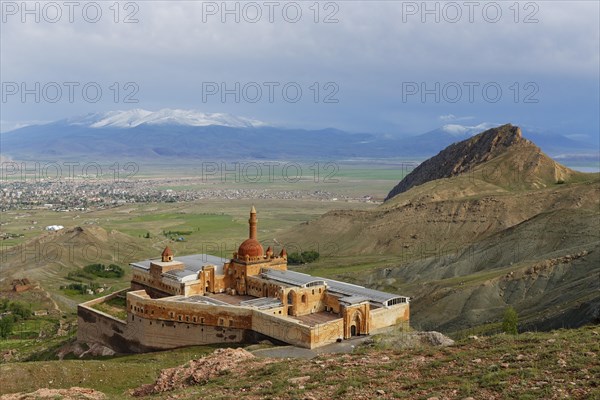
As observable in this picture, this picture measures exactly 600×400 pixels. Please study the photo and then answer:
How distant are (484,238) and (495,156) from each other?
135ft

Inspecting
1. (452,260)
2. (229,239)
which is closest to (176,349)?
(452,260)

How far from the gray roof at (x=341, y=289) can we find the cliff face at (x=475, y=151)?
78.8m

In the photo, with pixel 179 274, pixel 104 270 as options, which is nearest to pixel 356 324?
pixel 179 274

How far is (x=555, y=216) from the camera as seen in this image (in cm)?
7356

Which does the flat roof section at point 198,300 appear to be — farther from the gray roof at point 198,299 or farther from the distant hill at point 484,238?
the distant hill at point 484,238

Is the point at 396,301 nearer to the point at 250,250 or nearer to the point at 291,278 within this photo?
the point at 291,278

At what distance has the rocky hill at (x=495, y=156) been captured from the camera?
111294mm

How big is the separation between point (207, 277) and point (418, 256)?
4263 centimetres

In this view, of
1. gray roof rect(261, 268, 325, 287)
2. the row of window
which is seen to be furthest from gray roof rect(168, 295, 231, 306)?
Answer: the row of window

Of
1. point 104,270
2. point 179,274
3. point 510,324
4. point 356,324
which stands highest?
point 179,274

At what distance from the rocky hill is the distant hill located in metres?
0.28

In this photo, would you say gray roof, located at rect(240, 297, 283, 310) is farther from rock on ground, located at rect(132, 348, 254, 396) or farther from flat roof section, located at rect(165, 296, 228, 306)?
rock on ground, located at rect(132, 348, 254, 396)

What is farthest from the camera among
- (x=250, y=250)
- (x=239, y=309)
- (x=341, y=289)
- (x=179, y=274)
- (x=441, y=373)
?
(x=250, y=250)

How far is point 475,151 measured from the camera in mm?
129750
